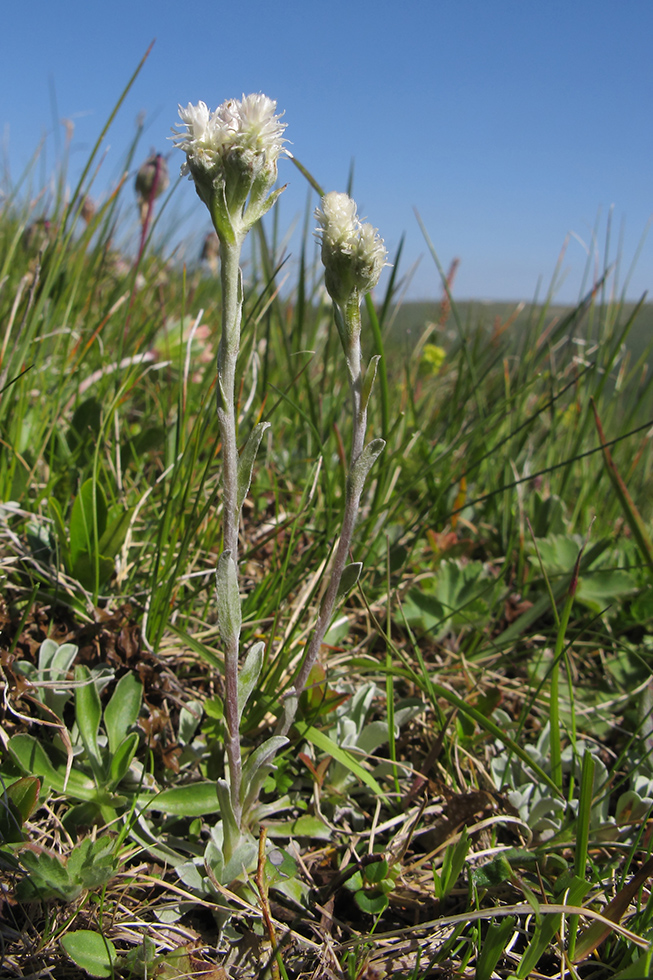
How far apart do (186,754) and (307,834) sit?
295 millimetres

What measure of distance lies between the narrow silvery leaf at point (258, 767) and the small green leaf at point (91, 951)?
29cm

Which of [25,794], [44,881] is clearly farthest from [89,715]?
[44,881]

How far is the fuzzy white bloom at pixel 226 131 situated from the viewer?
799 mm

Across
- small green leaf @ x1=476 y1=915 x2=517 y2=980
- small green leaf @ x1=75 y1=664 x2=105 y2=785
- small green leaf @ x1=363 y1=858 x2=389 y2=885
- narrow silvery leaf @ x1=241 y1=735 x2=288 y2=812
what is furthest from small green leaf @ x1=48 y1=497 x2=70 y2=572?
small green leaf @ x1=476 y1=915 x2=517 y2=980

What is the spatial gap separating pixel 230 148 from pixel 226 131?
0.07ft

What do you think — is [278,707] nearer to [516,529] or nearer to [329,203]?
[329,203]

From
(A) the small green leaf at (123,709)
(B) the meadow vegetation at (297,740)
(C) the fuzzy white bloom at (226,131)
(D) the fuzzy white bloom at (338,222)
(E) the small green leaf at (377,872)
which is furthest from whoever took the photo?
(A) the small green leaf at (123,709)

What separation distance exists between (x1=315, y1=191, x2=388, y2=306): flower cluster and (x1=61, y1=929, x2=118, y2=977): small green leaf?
1041 millimetres

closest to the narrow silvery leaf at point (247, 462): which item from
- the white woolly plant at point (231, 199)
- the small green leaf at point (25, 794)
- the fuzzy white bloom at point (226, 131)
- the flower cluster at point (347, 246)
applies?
the white woolly plant at point (231, 199)

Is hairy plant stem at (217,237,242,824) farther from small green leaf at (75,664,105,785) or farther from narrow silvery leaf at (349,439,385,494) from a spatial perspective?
small green leaf at (75,664,105,785)

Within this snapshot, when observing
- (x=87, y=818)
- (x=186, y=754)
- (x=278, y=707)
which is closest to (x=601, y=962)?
(x=278, y=707)

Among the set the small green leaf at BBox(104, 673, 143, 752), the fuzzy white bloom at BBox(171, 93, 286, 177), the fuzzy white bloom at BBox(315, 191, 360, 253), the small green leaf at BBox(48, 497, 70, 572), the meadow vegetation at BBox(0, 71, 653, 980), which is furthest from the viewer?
the small green leaf at BBox(48, 497, 70, 572)

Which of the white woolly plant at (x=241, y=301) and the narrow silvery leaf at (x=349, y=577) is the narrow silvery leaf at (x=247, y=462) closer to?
the white woolly plant at (x=241, y=301)

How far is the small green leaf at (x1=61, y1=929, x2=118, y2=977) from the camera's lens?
36.1 inches
